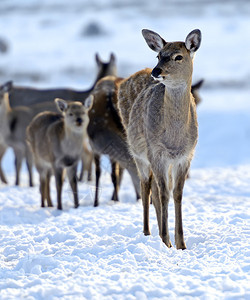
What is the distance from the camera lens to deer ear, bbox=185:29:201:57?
5.62 m

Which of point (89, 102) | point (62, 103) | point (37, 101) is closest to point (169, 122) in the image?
point (89, 102)

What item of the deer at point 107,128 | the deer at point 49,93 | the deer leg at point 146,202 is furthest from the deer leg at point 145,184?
the deer at point 49,93

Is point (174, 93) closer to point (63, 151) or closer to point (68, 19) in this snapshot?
point (63, 151)

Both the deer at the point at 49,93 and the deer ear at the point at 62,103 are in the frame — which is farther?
the deer at the point at 49,93

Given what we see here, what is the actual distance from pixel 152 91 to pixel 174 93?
482 mm

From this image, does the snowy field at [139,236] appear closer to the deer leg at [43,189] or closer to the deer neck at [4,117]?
the deer leg at [43,189]

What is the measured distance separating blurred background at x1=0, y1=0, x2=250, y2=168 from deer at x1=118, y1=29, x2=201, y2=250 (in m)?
8.94

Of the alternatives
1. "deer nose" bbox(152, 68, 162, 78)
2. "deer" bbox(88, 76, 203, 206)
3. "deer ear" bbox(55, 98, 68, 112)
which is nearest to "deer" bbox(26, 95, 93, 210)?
"deer ear" bbox(55, 98, 68, 112)

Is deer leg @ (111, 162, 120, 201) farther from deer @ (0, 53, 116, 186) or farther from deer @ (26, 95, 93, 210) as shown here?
deer @ (0, 53, 116, 186)

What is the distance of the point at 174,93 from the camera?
563 cm

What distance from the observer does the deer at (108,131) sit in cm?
888

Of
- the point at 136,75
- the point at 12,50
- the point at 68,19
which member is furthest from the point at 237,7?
the point at 136,75

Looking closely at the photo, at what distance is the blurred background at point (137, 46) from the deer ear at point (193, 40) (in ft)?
30.3

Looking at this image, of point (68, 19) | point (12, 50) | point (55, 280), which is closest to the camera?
point (55, 280)
